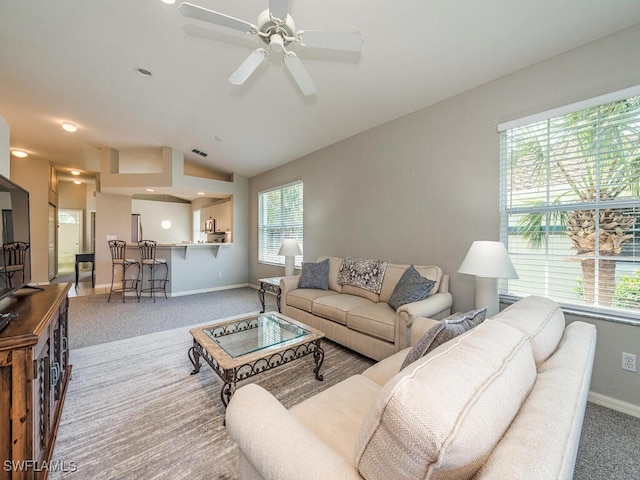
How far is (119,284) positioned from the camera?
6027 millimetres

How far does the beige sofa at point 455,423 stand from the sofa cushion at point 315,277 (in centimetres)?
253

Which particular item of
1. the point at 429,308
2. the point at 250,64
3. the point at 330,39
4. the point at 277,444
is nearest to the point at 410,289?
the point at 429,308

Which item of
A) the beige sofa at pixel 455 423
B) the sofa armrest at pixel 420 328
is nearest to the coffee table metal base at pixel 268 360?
the sofa armrest at pixel 420 328

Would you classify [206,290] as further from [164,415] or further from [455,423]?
[455,423]

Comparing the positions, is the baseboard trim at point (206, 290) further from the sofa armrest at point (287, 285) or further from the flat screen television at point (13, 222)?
→ the flat screen television at point (13, 222)

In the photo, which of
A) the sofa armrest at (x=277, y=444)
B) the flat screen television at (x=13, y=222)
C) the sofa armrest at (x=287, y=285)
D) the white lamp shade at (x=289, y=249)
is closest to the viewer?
the sofa armrest at (x=277, y=444)

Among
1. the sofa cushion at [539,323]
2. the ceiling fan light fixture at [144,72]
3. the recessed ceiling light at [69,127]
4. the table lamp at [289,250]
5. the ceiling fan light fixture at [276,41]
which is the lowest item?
the sofa cushion at [539,323]

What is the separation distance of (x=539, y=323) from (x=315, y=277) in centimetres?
267

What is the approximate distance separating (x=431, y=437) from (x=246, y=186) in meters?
6.37

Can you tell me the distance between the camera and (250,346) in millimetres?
2129

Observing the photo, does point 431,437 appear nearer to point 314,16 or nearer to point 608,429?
point 608,429

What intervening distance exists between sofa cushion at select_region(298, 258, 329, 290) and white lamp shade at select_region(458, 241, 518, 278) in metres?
1.86

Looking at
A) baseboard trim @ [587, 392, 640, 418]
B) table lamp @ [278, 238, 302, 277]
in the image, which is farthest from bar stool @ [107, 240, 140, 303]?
baseboard trim @ [587, 392, 640, 418]

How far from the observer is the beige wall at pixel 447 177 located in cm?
199
